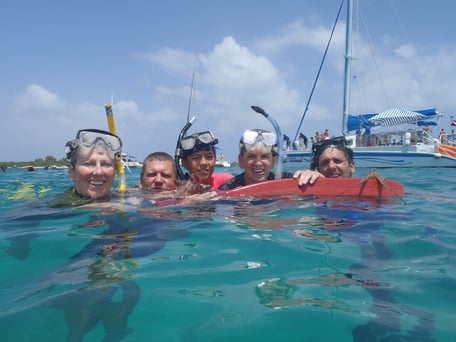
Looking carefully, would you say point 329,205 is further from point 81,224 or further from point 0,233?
point 0,233

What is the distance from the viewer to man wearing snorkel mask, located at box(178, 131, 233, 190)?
18.7 ft

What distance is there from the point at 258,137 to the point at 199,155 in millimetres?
1073

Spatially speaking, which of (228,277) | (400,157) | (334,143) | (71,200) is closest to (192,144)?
(71,200)

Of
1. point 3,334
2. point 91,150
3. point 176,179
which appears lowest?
point 3,334

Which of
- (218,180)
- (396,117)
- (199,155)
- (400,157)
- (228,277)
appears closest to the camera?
(228,277)

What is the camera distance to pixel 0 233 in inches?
146

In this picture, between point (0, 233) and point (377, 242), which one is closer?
point (377, 242)

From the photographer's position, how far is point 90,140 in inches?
172

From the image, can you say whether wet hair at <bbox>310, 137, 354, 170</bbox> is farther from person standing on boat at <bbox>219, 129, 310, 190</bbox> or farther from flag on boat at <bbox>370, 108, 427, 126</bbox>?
flag on boat at <bbox>370, 108, 427, 126</bbox>

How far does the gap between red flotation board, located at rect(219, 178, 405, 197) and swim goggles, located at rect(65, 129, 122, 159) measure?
168 centimetres

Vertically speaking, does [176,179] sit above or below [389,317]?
above

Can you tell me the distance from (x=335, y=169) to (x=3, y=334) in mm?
4780

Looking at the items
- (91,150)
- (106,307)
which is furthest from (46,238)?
(106,307)

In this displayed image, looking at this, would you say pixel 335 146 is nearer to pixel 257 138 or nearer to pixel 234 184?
pixel 257 138
